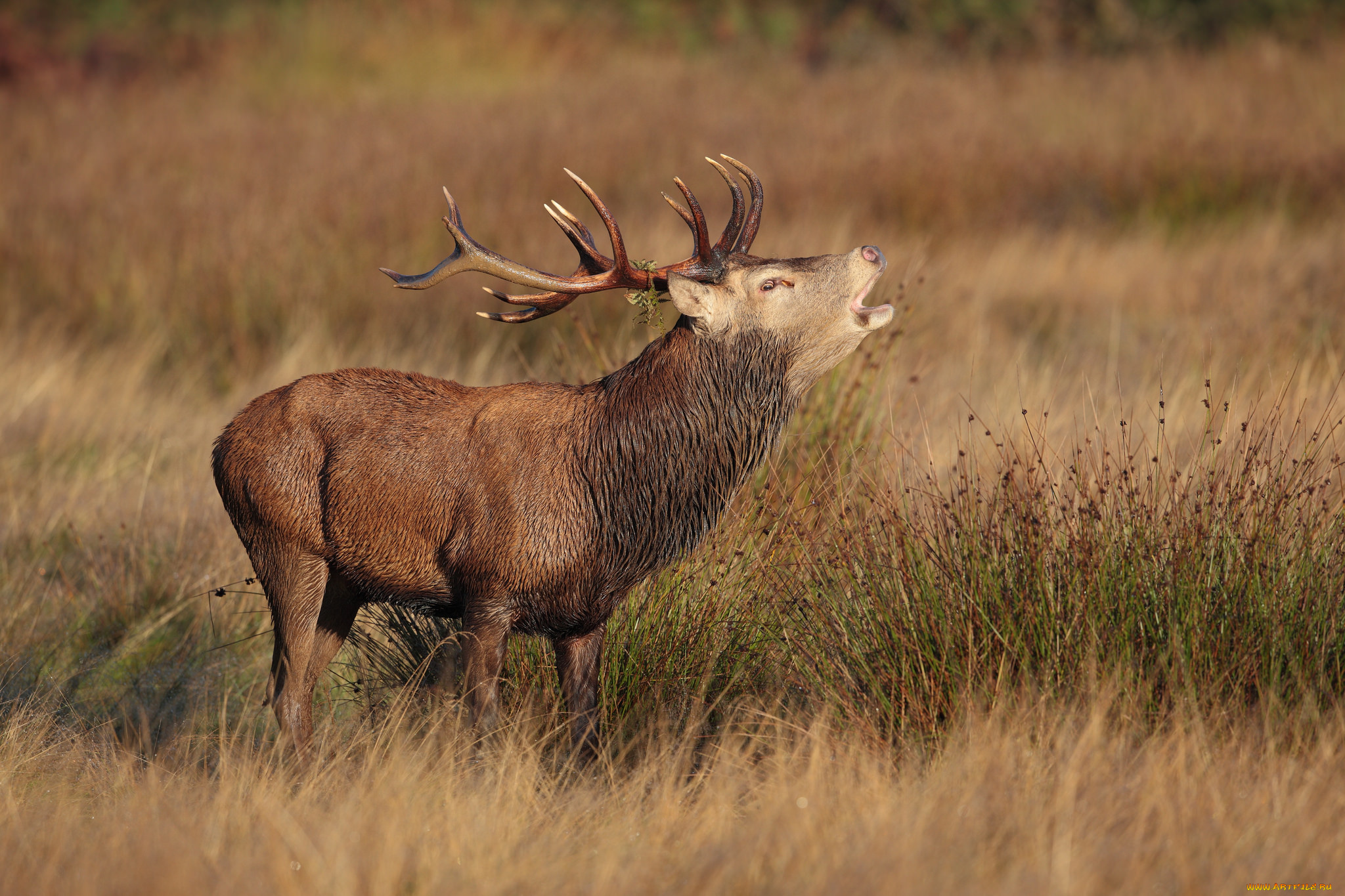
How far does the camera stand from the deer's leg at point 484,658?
331cm

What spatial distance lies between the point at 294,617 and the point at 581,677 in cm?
79

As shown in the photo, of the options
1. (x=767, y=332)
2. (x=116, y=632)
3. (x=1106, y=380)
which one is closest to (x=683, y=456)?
(x=767, y=332)

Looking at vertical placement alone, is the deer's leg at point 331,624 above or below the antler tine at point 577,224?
below

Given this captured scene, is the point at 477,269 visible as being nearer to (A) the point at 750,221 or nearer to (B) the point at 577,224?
(B) the point at 577,224

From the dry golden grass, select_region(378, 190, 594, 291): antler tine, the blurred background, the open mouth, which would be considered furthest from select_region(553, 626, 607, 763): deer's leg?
the open mouth

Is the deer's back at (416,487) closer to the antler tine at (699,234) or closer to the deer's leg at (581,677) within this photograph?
the deer's leg at (581,677)

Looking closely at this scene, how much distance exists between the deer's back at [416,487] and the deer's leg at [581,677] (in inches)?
10.1

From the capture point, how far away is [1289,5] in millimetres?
16531

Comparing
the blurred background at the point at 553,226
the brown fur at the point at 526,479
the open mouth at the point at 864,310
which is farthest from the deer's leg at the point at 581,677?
the open mouth at the point at 864,310

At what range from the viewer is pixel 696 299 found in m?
3.43

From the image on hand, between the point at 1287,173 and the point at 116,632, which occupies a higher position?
the point at 1287,173

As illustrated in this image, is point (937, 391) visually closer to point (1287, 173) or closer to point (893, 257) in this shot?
point (893, 257)

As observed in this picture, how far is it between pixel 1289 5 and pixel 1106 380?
1254 cm

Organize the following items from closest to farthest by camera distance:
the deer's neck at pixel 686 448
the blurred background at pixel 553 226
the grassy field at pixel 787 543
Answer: the grassy field at pixel 787 543 < the deer's neck at pixel 686 448 < the blurred background at pixel 553 226
